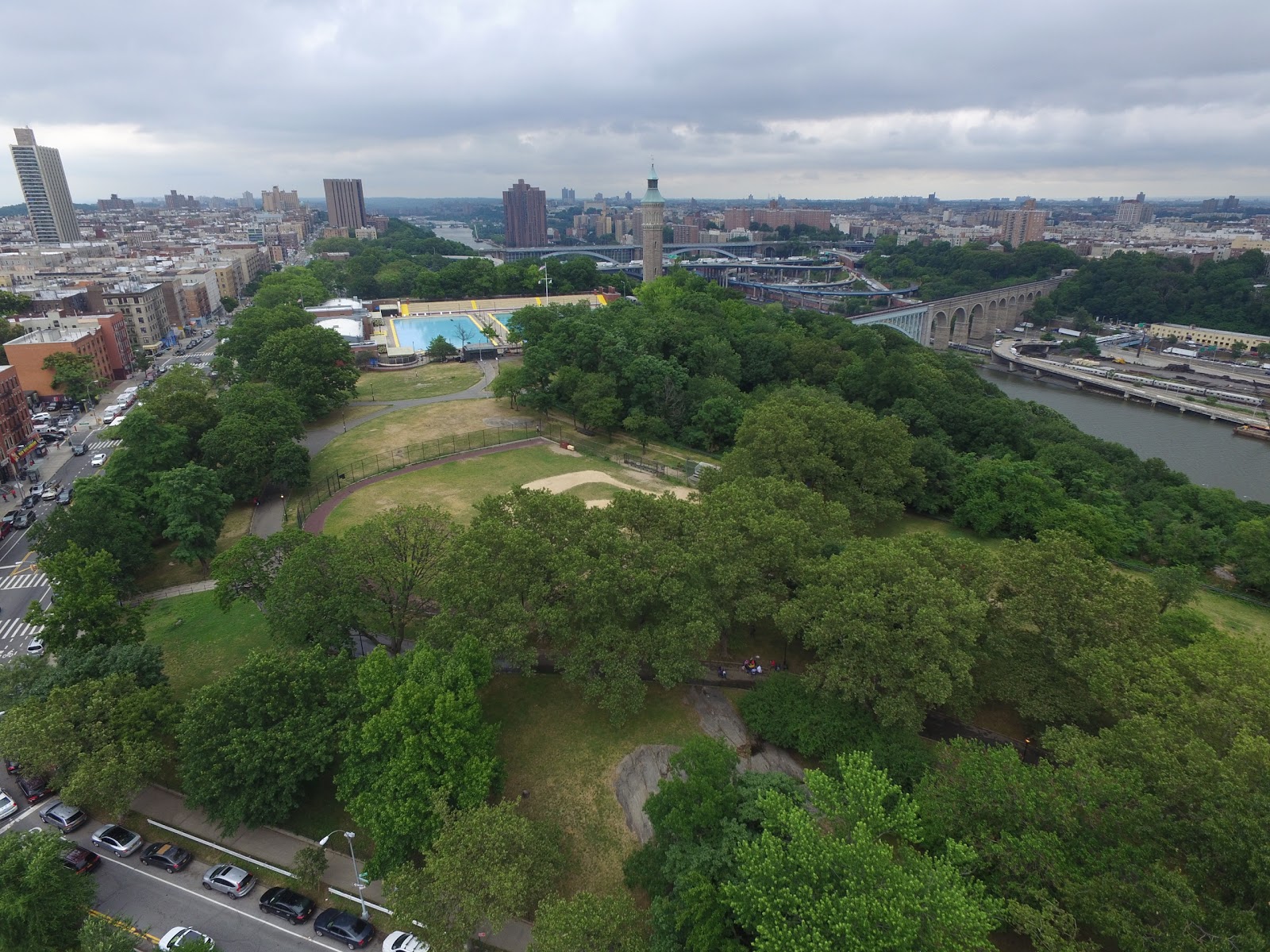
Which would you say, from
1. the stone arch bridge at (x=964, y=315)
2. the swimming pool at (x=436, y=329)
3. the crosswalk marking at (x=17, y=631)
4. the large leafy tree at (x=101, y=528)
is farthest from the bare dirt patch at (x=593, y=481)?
the stone arch bridge at (x=964, y=315)

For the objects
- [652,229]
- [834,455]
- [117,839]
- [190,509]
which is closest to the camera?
[117,839]

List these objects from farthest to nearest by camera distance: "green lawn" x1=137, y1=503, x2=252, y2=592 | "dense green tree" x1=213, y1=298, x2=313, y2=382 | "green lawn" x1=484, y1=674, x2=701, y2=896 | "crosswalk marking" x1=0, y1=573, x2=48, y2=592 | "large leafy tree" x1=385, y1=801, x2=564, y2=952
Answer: "dense green tree" x1=213, y1=298, x2=313, y2=382 → "green lawn" x1=137, y1=503, x2=252, y2=592 → "crosswalk marking" x1=0, y1=573, x2=48, y2=592 → "green lawn" x1=484, y1=674, x2=701, y2=896 → "large leafy tree" x1=385, y1=801, x2=564, y2=952

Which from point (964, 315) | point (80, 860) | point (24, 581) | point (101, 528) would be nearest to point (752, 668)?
point (80, 860)

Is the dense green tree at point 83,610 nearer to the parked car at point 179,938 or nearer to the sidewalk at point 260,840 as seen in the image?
the sidewalk at point 260,840

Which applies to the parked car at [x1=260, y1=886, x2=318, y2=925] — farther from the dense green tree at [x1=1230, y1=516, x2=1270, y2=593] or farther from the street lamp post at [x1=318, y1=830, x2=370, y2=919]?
the dense green tree at [x1=1230, y1=516, x2=1270, y2=593]

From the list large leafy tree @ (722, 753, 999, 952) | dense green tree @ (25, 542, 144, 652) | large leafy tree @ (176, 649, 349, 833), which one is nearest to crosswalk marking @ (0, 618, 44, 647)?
dense green tree @ (25, 542, 144, 652)

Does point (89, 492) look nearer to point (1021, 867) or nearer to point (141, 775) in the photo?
point (141, 775)

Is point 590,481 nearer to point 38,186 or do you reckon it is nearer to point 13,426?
point 13,426
